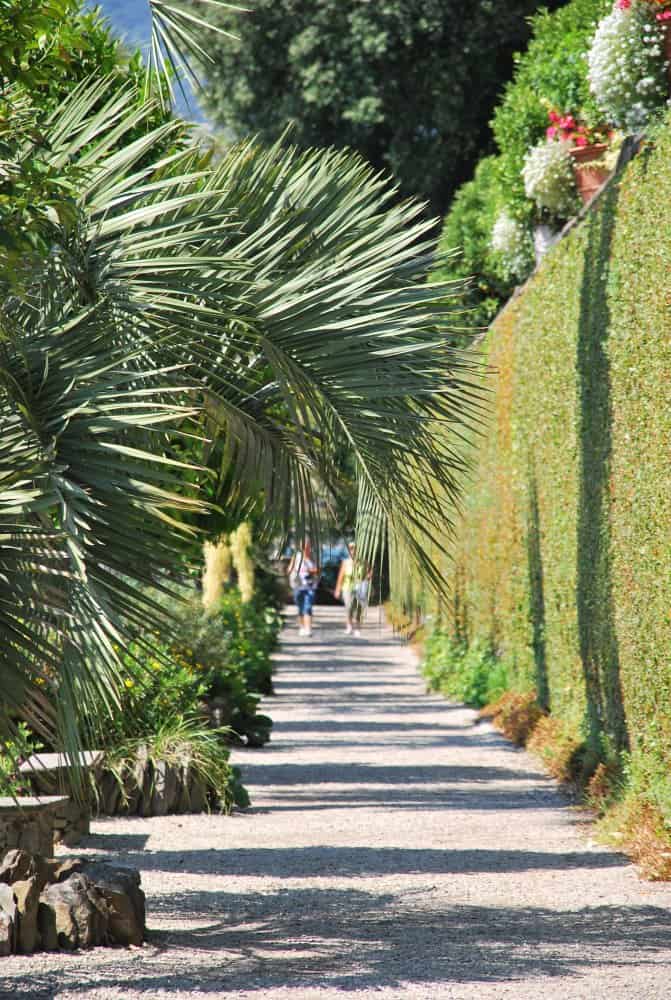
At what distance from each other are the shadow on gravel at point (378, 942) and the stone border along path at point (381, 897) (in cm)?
1

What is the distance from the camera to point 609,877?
5.27 metres

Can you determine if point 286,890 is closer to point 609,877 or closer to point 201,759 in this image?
point 609,877

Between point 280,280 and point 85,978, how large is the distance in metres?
2.36

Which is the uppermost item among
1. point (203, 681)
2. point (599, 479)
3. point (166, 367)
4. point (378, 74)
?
point (378, 74)

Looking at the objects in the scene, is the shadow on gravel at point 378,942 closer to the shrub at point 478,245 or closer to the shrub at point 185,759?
the shrub at point 185,759

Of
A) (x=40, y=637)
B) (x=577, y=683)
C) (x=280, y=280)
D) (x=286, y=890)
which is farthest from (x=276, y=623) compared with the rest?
(x=40, y=637)

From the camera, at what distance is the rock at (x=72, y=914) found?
13.6 ft

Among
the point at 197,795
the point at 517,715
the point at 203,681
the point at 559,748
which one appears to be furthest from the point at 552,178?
the point at 197,795

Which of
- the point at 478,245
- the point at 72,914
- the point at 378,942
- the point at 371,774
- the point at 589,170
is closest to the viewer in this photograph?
the point at 72,914

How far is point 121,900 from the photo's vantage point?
4.16m

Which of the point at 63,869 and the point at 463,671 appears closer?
the point at 63,869

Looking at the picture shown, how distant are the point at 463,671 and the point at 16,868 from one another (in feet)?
30.0

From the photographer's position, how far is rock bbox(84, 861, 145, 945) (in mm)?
4164

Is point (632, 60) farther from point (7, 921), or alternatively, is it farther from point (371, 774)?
point (7, 921)
